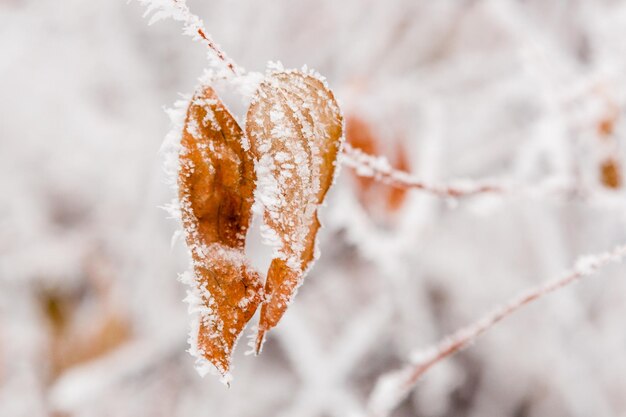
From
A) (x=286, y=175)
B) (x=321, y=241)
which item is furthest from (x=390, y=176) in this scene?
(x=321, y=241)

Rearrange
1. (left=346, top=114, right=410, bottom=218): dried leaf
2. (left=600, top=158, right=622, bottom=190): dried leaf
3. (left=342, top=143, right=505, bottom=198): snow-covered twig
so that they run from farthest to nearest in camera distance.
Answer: (left=346, top=114, right=410, bottom=218): dried leaf → (left=600, top=158, right=622, bottom=190): dried leaf → (left=342, top=143, right=505, bottom=198): snow-covered twig

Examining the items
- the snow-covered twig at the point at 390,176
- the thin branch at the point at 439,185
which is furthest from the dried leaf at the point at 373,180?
the snow-covered twig at the point at 390,176

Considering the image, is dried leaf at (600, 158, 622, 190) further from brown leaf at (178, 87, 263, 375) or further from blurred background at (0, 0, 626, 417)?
brown leaf at (178, 87, 263, 375)

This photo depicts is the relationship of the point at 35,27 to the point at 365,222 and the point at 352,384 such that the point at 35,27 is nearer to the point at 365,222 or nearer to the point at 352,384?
the point at 365,222

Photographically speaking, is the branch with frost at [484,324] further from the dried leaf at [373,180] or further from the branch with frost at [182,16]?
the dried leaf at [373,180]

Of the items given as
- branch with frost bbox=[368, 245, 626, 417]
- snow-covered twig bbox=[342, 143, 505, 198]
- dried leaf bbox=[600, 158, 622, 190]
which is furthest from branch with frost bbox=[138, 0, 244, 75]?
dried leaf bbox=[600, 158, 622, 190]

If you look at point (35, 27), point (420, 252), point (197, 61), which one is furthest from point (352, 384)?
point (35, 27)
